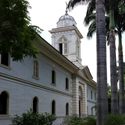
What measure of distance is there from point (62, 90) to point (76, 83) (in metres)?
4.33

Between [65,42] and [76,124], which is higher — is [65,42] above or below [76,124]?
above

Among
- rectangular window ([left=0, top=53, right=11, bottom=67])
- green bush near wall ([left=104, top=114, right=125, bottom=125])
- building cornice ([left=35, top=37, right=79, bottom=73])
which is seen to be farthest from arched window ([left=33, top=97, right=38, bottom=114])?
green bush near wall ([left=104, top=114, right=125, bottom=125])

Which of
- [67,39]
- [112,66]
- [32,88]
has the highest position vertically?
[67,39]

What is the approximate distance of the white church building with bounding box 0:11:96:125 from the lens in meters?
15.2

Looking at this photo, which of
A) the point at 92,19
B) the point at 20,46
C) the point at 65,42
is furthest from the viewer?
the point at 65,42

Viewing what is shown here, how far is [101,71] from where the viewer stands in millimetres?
13094

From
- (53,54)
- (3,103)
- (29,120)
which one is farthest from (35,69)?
(3,103)

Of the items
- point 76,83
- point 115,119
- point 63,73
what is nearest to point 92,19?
point 63,73

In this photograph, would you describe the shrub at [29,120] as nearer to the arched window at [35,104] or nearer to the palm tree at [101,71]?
the arched window at [35,104]

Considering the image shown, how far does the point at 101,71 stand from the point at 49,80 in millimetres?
10016

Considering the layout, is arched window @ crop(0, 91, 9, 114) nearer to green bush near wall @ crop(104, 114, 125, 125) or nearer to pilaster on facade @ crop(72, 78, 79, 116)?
green bush near wall @ crop(104, 114, 125, 125)

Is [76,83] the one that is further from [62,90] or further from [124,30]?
[124,30]

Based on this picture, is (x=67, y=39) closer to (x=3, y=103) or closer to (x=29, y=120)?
(x=29, y=120)

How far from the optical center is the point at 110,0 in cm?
1805
